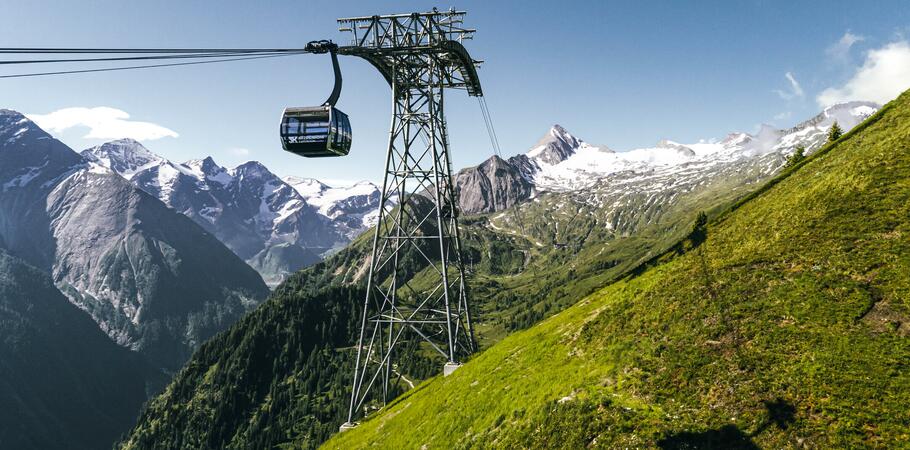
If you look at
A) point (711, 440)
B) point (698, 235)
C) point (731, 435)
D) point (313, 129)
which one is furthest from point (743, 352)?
point (313, 129)

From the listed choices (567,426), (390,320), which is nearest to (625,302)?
(567,426)

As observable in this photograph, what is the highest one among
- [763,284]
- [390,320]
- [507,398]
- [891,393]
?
[390,320]

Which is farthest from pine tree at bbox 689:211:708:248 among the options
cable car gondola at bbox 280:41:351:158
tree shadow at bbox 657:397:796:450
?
cable car gondola at bbox 280:41:351:158

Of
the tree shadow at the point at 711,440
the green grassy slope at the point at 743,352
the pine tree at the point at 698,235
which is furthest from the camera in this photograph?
the pine tree at the point at 698,235

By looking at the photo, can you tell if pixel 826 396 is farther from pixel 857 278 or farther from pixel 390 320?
pixel 390 320

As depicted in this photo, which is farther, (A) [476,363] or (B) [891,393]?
(A) [476,363]

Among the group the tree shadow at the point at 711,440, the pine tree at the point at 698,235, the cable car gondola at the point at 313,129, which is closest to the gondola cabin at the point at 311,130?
the cable car gondola at the point at 313,129

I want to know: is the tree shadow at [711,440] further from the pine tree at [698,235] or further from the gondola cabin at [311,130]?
the gondola cabin at [311,130]
